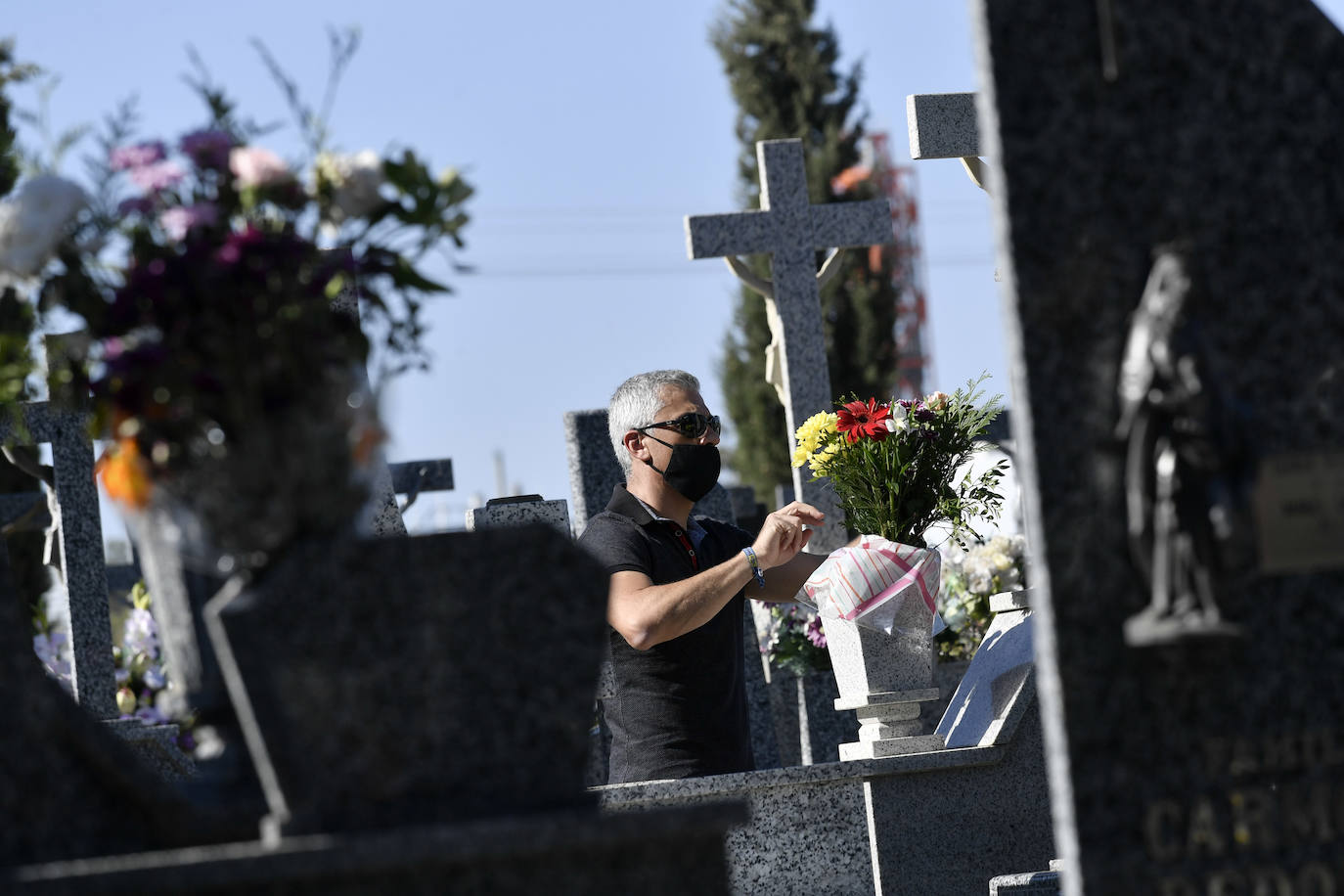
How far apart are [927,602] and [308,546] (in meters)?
3.19

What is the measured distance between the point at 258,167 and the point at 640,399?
8.41 feet

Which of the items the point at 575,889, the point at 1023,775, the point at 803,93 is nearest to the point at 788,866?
the point at 1023,775

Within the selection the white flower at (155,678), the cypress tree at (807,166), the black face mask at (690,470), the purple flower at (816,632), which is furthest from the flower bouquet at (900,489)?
the cypress tree at (807,166)

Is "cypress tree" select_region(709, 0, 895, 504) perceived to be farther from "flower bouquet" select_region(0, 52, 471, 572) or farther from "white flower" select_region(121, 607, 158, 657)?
"flower bouquet" select_region(0, 52, 471, 572)

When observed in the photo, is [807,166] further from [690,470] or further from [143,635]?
[690,470]

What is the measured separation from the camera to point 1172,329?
8.03 ft

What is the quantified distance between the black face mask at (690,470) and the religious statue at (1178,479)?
7.98 ft

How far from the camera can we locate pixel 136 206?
245 cm

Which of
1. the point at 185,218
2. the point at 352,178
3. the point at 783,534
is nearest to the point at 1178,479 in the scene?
the point at 352,178

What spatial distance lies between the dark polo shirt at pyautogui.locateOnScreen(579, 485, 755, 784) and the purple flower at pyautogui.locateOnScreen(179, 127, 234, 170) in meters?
2.28

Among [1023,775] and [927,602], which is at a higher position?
[927,602]

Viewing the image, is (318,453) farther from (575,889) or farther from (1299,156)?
(1299,156)

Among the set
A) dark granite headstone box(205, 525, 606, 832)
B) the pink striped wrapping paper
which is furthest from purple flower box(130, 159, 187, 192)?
the pink striped wrapping paper

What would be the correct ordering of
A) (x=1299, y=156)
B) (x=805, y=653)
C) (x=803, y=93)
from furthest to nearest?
(x=803, y=93) < (x=805, y=653) < (x=1299, y=156)
